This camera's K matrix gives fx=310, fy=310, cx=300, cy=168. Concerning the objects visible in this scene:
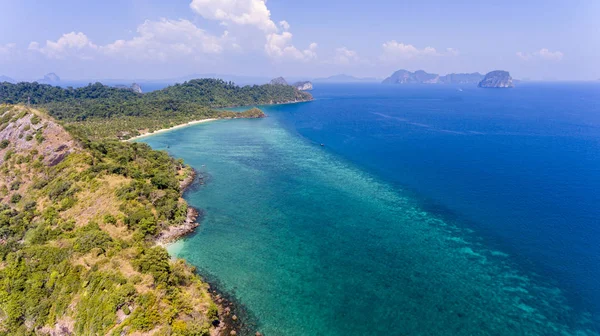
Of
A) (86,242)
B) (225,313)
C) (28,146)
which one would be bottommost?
(225,313)

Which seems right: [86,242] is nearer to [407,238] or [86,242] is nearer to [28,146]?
[28,146]

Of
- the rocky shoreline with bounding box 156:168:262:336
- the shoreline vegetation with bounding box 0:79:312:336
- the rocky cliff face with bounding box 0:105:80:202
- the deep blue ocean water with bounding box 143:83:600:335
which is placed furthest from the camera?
the rocky cliff face with bounding box 0:105:80:202

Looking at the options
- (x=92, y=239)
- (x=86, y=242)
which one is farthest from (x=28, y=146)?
(x=86, y=242)

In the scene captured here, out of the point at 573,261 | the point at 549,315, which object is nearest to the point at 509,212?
the point at 573,261

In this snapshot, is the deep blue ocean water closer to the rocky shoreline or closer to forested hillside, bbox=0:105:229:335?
the rocky shoreline

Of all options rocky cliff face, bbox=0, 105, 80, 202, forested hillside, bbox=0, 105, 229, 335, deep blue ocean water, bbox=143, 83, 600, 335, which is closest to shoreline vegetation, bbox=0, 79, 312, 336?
forested hillside, bbox=0, 105, 229, 335

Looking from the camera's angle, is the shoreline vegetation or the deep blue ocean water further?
the deep blue ocean water
